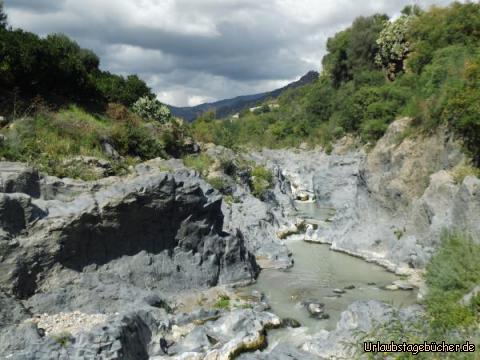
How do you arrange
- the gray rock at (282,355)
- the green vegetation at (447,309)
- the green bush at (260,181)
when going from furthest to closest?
the green bush at (260,181)
the gray rock at (282,355)
the green vegetation at (447,309)

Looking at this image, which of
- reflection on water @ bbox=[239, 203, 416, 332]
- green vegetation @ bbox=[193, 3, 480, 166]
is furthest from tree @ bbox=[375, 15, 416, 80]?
reflection on water @ bbox=[239, 203, 416, 332]

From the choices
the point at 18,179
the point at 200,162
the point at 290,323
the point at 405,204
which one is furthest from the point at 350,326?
the point at 200,162

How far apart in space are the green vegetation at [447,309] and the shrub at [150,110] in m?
19.2

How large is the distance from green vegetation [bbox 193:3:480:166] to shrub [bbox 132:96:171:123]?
5.88 metres

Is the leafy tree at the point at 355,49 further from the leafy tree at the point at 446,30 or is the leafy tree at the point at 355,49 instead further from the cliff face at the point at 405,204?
the cliff face at the point at 405,204

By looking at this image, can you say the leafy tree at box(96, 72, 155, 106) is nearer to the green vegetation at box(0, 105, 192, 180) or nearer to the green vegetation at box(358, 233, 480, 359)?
the green vegetation at box(0, 105, 192, 180)

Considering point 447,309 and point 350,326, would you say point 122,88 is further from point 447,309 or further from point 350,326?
point 447,309

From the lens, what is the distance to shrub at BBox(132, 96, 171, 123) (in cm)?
2775

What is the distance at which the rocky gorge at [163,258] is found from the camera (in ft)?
38.8

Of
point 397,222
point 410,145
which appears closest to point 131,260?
point 397,222

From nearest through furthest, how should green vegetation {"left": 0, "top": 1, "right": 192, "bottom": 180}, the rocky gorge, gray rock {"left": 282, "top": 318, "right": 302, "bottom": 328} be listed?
the rocky gorge → gray rock {"left": 282, "top": 318, "right": 302, "bottom": 328} → green vegetation {"left": 0, "top": 1, "right": 192, "bottom": 180}

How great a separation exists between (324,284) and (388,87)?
28483mm

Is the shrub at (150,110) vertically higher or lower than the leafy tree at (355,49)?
lower

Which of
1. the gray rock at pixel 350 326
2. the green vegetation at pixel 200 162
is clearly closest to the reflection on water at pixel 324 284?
the gray rock at pixel 350 326
